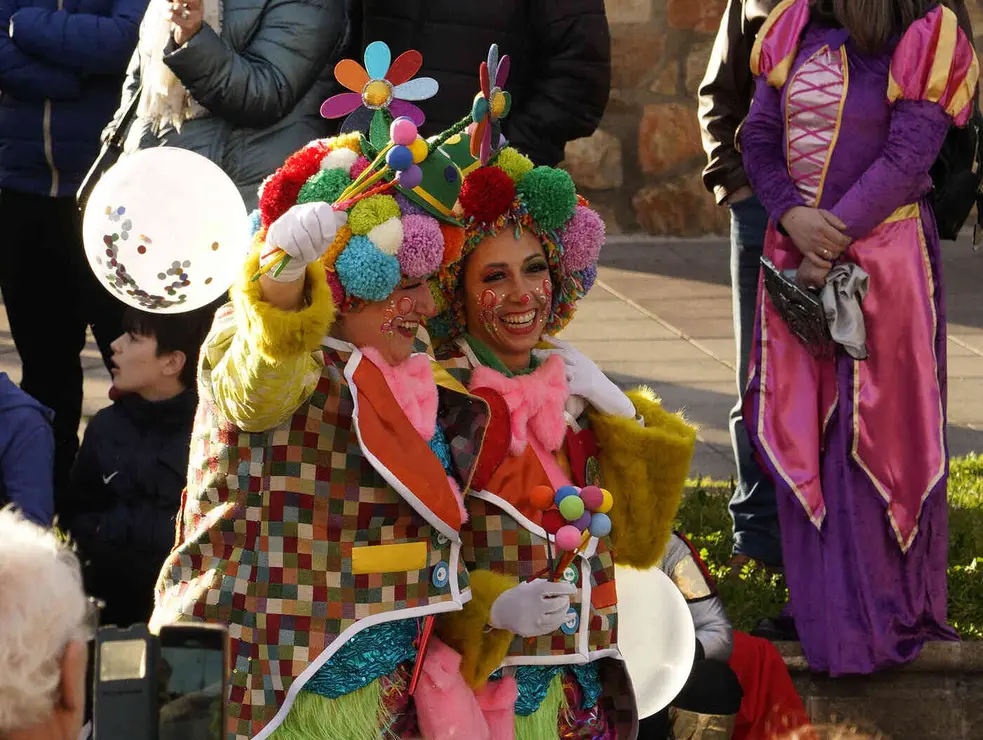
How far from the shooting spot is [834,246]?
454cm

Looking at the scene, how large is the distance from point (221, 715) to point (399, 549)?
1284mm

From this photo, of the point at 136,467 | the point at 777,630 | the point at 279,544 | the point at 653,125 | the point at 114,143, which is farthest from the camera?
the point at 653,125

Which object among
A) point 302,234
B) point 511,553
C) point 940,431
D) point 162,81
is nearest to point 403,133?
point 302,234

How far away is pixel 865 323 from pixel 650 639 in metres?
1.26

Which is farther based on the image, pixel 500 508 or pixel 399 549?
pixel 500 508

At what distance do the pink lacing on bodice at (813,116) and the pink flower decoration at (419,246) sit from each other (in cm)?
159

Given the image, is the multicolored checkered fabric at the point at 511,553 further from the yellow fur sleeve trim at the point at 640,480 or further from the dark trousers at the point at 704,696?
the dark trousers at the point at 704,696

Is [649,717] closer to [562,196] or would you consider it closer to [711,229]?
[562,196]

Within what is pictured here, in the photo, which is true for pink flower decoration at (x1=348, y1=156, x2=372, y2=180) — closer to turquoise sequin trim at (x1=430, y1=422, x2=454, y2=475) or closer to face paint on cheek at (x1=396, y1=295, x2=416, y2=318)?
face paint on cheek at (x1=396, y1=295, x2=416, y2=318)

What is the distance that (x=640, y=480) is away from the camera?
11.9 ft

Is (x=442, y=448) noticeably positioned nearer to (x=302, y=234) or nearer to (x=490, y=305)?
(x=490, y=305)

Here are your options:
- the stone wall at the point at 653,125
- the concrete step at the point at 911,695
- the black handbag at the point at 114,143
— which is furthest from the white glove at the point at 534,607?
the stone wall at the point at 653,125

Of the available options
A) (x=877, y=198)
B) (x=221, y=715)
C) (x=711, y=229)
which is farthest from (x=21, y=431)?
(x=711, y=229)

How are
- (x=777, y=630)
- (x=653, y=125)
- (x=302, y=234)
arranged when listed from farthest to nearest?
(x=653, y=125)
(x=777, y=630)
(x=302, y=234)
